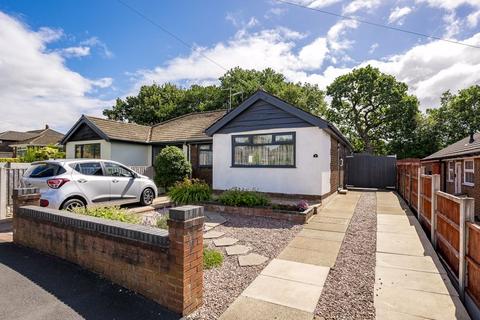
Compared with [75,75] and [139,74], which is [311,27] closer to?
[139,74]

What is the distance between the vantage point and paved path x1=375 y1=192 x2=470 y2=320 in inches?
120

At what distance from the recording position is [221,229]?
6.61 m

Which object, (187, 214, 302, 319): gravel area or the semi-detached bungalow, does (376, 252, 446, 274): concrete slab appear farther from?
the semi-detached bungalow

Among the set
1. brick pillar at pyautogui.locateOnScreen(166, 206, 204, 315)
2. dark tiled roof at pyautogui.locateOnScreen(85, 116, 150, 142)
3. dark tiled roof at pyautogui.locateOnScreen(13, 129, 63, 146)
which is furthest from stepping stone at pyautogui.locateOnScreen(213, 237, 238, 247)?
dark tiled roof at pyautogui.locateOnScreen(13, 129, 63, 146)

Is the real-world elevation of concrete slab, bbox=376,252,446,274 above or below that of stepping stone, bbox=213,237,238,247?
below

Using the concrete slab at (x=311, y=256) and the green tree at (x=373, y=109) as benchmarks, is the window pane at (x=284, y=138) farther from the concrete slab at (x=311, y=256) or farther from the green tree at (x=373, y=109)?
the green tree at (x=373, y=109)

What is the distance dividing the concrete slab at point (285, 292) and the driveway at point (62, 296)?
1106mm

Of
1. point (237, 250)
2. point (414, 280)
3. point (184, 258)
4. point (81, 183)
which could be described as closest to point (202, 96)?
point (81, 183)

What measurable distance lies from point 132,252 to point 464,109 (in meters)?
41.0

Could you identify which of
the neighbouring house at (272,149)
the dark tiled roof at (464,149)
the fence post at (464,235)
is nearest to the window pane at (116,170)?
the neighbouring house at (272,149)

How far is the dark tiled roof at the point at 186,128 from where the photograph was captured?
1507 cm

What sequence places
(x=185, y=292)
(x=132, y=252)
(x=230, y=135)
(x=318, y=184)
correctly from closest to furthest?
(x=185, y=292) < (x=132, y=252) < (x=318, y=184) < (x=230, y=135)

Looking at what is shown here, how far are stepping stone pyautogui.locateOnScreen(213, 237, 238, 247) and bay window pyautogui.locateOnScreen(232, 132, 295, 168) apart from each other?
5.16 meters

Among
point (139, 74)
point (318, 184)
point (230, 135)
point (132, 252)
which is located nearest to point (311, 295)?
point (132, 252)
